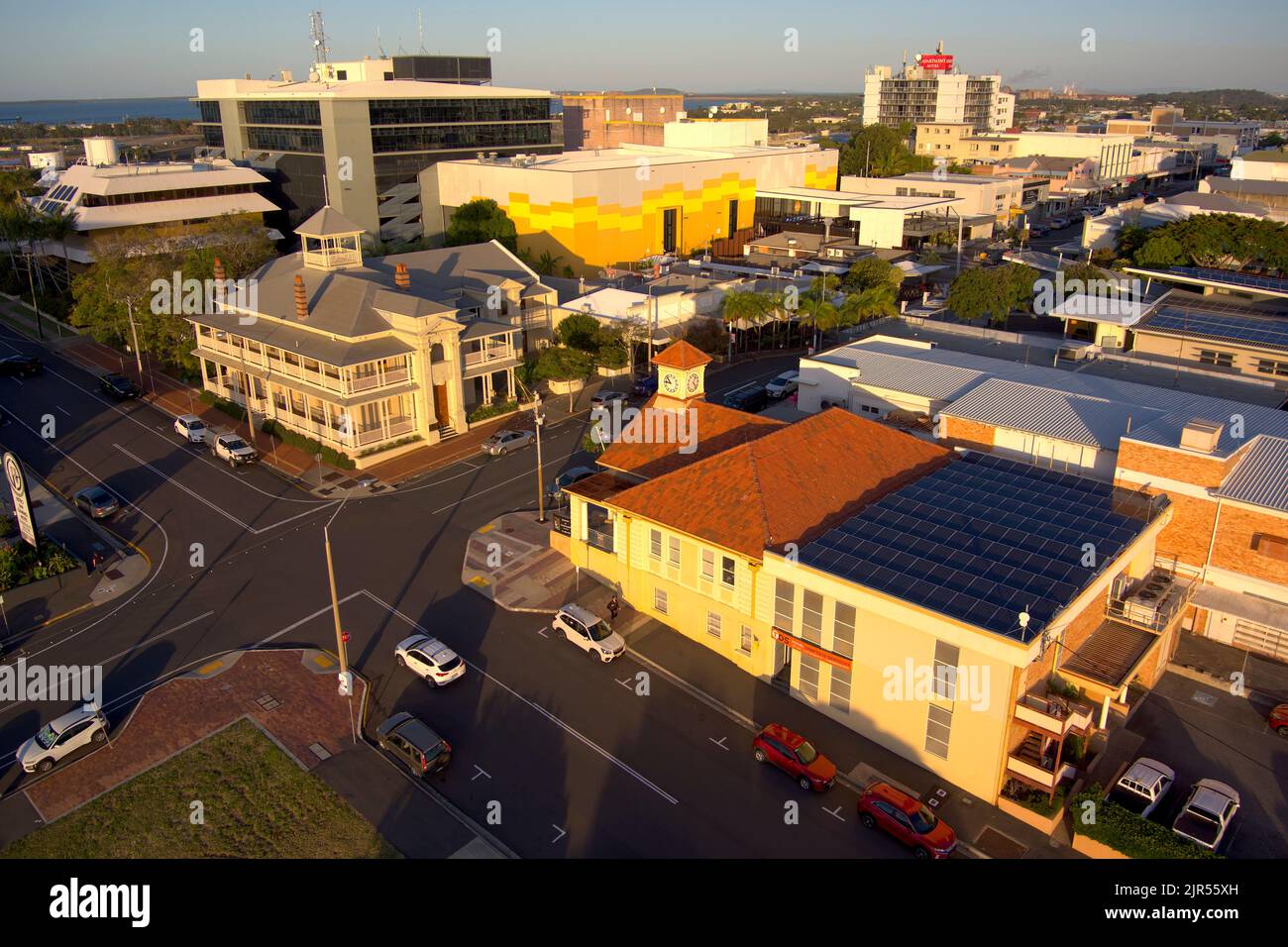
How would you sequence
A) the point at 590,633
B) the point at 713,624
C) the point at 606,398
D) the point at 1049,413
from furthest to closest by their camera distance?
the point at 606,398
the point at 1049,413
the point at 713,624
the point at 590,633

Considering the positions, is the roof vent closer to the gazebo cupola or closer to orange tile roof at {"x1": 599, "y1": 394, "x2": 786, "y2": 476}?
orange tile roof at {"x1": 599, "y1": 394, "x2": 786, "y2": 476}

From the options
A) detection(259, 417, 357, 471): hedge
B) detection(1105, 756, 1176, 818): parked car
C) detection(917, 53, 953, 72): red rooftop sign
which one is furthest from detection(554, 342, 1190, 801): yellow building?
detection(917, 53, 953, 72): red rooftop sign

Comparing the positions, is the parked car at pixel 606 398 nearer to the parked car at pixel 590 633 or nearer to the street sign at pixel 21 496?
the parked car at pixel 590 633

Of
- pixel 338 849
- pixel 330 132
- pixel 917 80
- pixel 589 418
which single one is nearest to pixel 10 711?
pixel 338 849

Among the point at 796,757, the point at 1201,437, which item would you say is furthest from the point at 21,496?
the point at 1201,437

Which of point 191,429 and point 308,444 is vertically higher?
point 191,429

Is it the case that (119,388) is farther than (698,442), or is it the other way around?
(119,388)

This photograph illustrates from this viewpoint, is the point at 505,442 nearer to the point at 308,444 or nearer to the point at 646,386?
the point at 308,444

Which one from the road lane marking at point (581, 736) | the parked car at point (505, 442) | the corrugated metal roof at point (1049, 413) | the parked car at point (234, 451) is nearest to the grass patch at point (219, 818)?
the road lane marking at point (581, 736)
